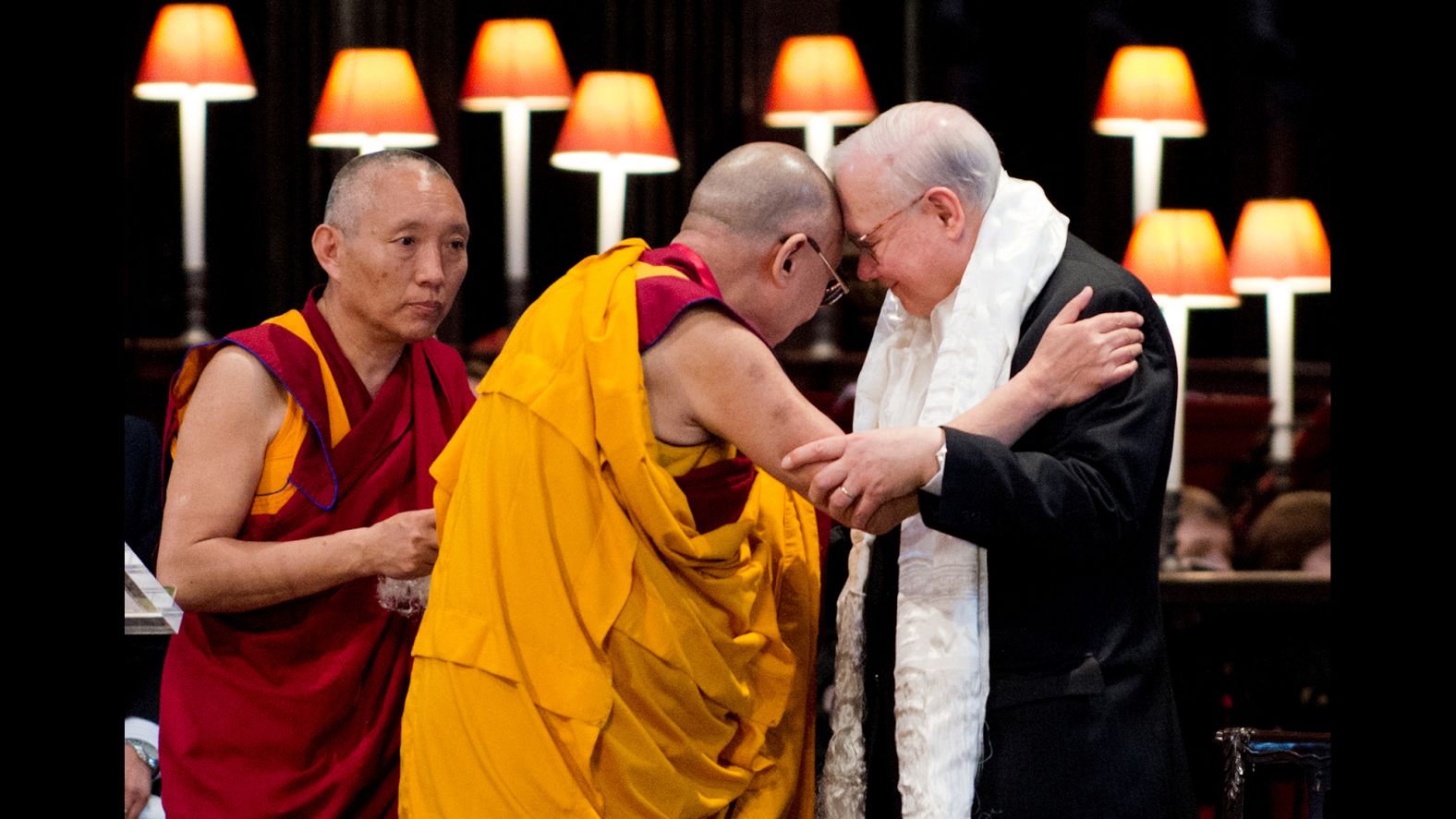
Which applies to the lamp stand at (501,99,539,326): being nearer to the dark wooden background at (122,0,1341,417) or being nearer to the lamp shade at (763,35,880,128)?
the lamp shade at (763,35,880,128)

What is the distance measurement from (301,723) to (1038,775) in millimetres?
1030

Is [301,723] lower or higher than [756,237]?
lower

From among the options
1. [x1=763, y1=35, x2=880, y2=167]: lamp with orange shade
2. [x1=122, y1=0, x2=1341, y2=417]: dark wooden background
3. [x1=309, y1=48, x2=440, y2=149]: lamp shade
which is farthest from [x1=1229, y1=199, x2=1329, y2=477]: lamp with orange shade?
[x1=309, y1=48, x2=440, y2=149]: lamp shade

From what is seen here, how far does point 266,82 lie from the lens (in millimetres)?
7102

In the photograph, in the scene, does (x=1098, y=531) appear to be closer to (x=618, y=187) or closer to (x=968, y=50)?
(x=618, y=187)

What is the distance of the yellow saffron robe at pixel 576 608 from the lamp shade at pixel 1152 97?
12.7ft

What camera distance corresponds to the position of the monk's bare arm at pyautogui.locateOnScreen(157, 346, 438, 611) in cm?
236

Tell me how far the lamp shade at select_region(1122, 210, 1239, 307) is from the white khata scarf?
276 cm

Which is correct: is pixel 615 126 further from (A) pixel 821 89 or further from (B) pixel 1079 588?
(B) pixel 1079 588

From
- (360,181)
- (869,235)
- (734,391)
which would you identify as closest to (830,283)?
(869,235)

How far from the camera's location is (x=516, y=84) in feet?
18.8

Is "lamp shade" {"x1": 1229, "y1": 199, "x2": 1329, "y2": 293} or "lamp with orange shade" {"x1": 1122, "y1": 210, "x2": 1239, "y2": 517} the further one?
Result: "lamp shade" {"x1": 1229, "y1": 199, "x2": 1329, "y2": 293}

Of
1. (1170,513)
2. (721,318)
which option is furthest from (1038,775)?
(1170,513)

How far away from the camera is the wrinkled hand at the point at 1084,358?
2070 mm
